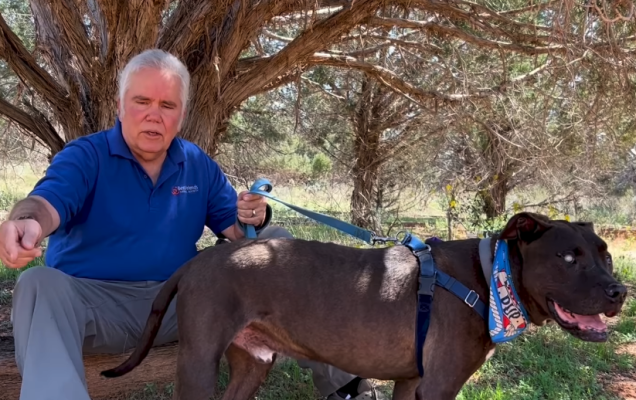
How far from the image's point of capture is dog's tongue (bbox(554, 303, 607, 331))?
2.89 m

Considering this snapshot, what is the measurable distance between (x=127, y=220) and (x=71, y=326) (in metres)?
0.74

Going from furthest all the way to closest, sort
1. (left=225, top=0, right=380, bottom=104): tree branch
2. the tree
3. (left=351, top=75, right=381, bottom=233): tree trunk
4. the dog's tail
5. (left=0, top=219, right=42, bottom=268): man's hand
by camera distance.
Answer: (left=351, top=75, right=381, bottom=233): tree trunk, (left=225, top=0, right=380, bottom=104): tree branch, the tree, the dog's tail, (left=0, top=219, right=42, bottom=268): man's hand

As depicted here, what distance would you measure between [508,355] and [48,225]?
11.9ft

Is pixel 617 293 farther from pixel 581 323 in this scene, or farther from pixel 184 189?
pixel 184 189

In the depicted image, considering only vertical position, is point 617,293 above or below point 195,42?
below

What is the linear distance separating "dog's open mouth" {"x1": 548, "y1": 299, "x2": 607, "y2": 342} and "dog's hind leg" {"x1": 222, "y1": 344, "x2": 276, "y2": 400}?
60.7 inches

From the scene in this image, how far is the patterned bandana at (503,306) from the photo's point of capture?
2934 mm

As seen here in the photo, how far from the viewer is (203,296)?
2898 mm

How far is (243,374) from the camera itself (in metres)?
3.46

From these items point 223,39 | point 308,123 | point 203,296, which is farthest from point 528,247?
point 308,123

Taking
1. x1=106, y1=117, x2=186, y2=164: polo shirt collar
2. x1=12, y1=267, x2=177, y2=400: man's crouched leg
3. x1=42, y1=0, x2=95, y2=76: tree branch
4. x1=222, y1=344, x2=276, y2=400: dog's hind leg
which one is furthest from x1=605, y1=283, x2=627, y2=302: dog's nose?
x1=42, y1=0, x2=95, y2=76: tree branch

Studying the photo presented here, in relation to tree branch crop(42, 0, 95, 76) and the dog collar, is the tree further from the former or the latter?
the dog collar

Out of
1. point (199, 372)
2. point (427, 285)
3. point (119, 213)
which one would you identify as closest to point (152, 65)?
point (119, 213)

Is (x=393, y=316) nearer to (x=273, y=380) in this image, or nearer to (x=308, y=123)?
(x=273, y=380)
